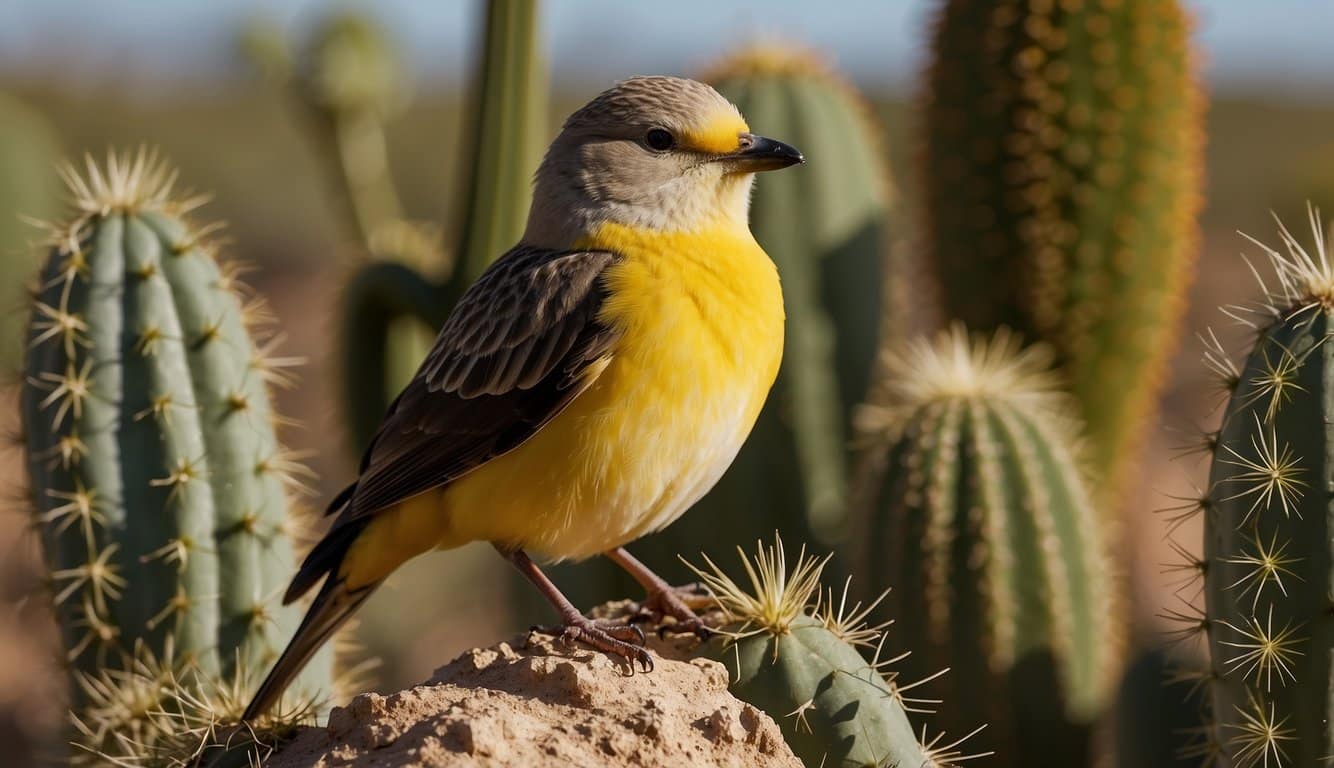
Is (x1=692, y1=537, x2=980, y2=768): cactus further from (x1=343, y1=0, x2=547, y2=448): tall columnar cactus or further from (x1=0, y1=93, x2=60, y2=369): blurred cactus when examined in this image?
(x1=0, y1=93, x2=60, y2=369): blurred cactus

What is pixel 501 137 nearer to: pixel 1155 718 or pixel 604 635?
pixel 604 635

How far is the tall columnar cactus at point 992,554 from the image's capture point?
5172 mm

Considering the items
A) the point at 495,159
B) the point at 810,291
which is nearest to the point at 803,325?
the point at 810,291

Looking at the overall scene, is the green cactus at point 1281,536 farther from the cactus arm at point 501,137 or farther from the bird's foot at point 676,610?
the cactus arm at point 501,137

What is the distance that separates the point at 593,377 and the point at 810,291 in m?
2.55

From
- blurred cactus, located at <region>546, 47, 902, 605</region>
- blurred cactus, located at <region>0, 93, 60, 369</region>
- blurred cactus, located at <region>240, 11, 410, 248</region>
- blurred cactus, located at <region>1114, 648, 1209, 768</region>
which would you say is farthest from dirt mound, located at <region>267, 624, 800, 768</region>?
blurred cactus, located at <region>0, 93, 60, 369</region>

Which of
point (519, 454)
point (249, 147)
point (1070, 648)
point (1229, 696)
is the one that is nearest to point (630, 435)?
point (519, 454)

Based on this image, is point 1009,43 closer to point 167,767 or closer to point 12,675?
point 167,767

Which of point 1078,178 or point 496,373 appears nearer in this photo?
point 496,373

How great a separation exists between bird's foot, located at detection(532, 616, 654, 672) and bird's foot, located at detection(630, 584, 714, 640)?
0.09 m

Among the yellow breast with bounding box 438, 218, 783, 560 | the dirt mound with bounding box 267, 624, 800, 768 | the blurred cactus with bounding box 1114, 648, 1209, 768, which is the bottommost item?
the blurred cactus with bounding box 1114, 648, 1209, 768

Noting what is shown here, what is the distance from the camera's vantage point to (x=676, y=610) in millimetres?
4039

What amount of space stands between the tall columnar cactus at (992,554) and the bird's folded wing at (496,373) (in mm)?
1411

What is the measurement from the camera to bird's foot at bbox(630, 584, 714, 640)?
155 inches
